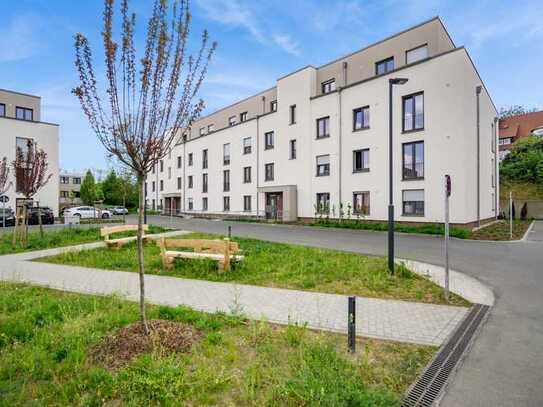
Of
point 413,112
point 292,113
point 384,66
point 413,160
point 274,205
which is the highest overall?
point 384,66

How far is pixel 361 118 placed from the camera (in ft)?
78.1

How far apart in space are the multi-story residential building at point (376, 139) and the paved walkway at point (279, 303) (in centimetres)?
943

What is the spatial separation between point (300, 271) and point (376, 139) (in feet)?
54.4

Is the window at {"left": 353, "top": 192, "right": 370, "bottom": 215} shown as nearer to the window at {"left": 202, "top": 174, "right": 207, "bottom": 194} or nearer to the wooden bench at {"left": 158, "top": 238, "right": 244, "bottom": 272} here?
the wooden bench at {"left": 158, "top": 238, "right": 244, "bottom": 272}

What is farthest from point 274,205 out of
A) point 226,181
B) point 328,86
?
point 328,86

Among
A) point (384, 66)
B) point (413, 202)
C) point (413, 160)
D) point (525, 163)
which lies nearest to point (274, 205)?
point (413, 202)

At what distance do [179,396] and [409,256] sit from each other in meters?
→ 10.1

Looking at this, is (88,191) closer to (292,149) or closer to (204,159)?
(204,159)

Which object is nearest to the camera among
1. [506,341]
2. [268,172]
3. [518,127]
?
[506,341]

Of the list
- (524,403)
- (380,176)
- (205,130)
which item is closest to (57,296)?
(524,403)

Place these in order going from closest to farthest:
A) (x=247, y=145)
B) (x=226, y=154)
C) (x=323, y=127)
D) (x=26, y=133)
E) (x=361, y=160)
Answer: (x=361, y=160) < (x=323, y=127) < (x=26, y=133) < (x=247, y=145) < (x=226, y=154)

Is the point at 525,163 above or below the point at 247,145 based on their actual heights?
below

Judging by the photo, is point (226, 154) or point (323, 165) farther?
point (226, 154)

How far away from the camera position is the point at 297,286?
718cm
